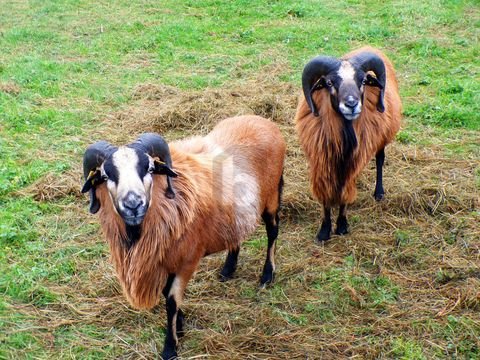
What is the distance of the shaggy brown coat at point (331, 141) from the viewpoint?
18.0 ft

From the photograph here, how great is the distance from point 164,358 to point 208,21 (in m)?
10.2

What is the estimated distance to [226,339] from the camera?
14.6ft

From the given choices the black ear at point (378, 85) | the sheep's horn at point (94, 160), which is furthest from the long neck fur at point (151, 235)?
the black ear at point (378, 85)

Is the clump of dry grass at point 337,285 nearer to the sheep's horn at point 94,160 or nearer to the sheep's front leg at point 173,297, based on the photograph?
the sheep's front leg at point 173,297

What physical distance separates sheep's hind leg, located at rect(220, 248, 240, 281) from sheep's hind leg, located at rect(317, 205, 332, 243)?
108cm

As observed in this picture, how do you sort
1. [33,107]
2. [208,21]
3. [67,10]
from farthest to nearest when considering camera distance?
[67,10] → [208,21] → [33,107]

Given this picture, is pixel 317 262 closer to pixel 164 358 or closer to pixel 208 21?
pixel 164 358

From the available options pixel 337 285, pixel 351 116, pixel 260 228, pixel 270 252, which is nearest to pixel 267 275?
pixel 270 252

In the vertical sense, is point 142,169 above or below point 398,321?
above

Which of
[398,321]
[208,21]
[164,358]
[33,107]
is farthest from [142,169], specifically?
[208,21]

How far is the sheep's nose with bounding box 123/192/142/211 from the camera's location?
11.4 ft

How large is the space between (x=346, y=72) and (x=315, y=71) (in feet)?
1.02

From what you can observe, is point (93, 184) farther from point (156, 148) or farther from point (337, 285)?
point (337, 285)

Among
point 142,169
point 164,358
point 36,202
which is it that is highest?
point 142,169
